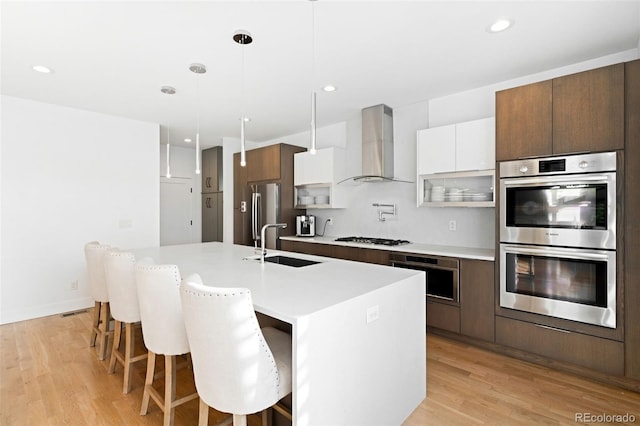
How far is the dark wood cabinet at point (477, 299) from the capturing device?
2.95m

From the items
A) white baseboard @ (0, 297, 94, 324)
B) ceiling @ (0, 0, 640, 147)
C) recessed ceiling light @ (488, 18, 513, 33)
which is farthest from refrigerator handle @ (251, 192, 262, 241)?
recessed ceiling light @ (488, 18, 513, 33)

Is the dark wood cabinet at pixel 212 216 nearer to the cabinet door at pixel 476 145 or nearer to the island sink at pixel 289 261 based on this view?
the island sink at pixel 289 261

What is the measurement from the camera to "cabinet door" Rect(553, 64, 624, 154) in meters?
2.36

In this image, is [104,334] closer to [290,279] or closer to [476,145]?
[290,279]

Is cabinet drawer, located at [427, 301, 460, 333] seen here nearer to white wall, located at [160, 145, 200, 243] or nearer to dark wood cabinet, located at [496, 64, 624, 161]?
dark wood cabinet, located at [496, 64, 624, 161]

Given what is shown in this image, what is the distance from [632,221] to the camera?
230 centimetres

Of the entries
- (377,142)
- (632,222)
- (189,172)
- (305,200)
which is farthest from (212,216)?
(632,222)

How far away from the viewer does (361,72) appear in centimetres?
309

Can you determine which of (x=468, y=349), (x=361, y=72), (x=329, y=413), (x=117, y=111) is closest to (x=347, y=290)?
(x=329, y=413)

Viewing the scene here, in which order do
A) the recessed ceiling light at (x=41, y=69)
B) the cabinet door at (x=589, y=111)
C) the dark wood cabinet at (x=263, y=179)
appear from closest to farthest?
the cabinet door at (x=589, y=111)
the recessed ceiling light at (x=41, y=69)
the dark wood cabinet at (x=263, y=179)

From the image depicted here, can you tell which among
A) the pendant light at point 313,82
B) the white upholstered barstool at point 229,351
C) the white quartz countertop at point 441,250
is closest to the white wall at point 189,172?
the white quartz countertop at point 441,250

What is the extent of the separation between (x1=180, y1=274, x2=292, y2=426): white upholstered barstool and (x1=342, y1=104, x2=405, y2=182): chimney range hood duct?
122 inches

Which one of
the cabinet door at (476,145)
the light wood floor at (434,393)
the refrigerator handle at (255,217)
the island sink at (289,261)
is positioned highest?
the cabinet door at (476,145)

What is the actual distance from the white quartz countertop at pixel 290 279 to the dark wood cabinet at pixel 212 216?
358 centimetres
